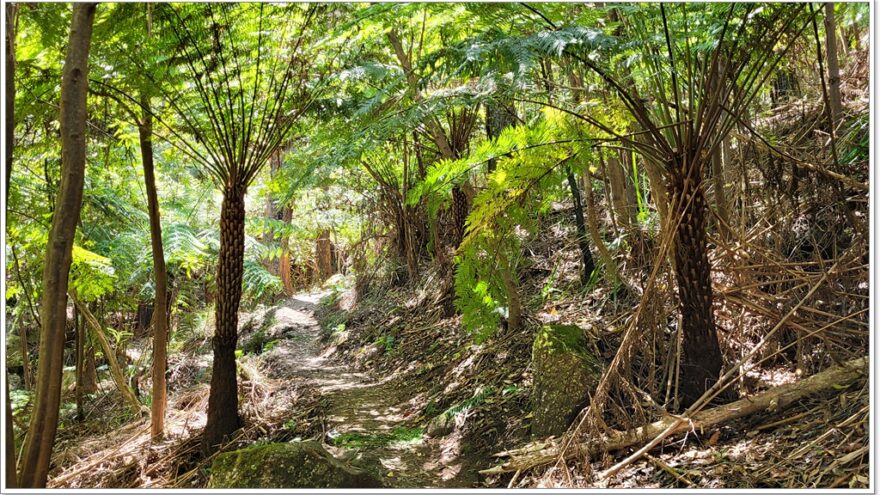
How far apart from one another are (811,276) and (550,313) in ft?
7.60

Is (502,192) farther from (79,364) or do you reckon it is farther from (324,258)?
(324,258)

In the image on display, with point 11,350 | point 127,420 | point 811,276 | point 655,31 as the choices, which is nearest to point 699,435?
point 811,276

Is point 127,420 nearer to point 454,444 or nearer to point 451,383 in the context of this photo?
point 451,383

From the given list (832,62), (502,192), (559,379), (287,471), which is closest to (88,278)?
(287,471)

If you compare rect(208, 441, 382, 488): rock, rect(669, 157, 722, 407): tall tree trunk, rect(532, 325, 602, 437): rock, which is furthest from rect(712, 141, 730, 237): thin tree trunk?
rect(208, 441, 382, 488): rock

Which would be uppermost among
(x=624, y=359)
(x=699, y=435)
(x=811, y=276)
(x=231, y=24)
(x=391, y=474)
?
(x=231, y=24)

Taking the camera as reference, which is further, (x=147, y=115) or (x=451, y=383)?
(x=451, y=383)

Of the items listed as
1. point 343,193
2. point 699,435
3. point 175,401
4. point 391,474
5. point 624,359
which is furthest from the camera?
point 343,193

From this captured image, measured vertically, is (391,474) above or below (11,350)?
below

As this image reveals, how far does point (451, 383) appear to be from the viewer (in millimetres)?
4996

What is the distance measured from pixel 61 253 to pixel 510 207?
7.62 feet

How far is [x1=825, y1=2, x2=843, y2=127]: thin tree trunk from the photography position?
11.9 ft

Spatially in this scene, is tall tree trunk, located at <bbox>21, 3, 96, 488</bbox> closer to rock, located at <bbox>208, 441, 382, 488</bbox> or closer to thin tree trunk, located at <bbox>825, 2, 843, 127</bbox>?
rock, located at <bbox>208, 441, 382, 488</bbox>

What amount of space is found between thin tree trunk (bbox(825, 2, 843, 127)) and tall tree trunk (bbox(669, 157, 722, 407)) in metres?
1.65
